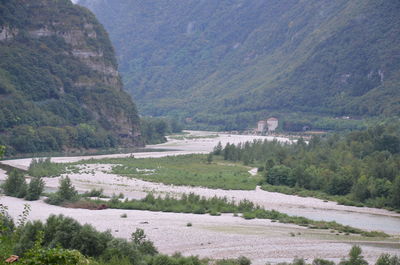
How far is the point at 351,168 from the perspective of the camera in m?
69.2

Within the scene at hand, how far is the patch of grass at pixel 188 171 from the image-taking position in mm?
71375

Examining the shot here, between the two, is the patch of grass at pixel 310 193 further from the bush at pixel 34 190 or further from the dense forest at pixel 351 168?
the bush at pixel 34 190

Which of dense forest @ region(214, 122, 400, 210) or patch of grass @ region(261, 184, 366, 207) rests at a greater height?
dense forest @ region(214, 122, 400, 210)

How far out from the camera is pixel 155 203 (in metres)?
52.5

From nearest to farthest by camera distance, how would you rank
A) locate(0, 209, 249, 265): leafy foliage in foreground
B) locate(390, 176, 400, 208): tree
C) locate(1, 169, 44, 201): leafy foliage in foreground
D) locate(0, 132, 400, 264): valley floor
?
locate(0, 209, 249, 265): leafy foliage in foreground → locate(0, 132, 400, 264): valley floor → locate(1, 169, 44, 201): leafy foliage in foreground → locate(390, 176, 400, 208): tree

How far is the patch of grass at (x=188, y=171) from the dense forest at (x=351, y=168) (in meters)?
3.54

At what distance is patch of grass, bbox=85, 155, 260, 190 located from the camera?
234 feet

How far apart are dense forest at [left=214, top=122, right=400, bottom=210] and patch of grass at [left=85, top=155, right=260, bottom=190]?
11.6 feet

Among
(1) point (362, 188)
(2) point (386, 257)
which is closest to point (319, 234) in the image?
(2) point (386, 257)

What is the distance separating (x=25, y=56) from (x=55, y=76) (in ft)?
25.3

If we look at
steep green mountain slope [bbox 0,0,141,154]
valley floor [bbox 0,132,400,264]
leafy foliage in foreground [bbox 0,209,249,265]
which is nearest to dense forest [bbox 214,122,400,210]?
valley floor [bbox 0,132,400,264]

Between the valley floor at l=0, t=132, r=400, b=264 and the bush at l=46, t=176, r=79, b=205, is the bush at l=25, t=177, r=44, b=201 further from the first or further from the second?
the bush at l=46, t=176, r=79, b=205

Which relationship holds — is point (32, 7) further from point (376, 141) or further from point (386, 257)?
point (386, 257)

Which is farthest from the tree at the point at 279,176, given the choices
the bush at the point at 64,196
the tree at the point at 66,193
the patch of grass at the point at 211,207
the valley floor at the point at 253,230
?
the tree at the point at 66,193
